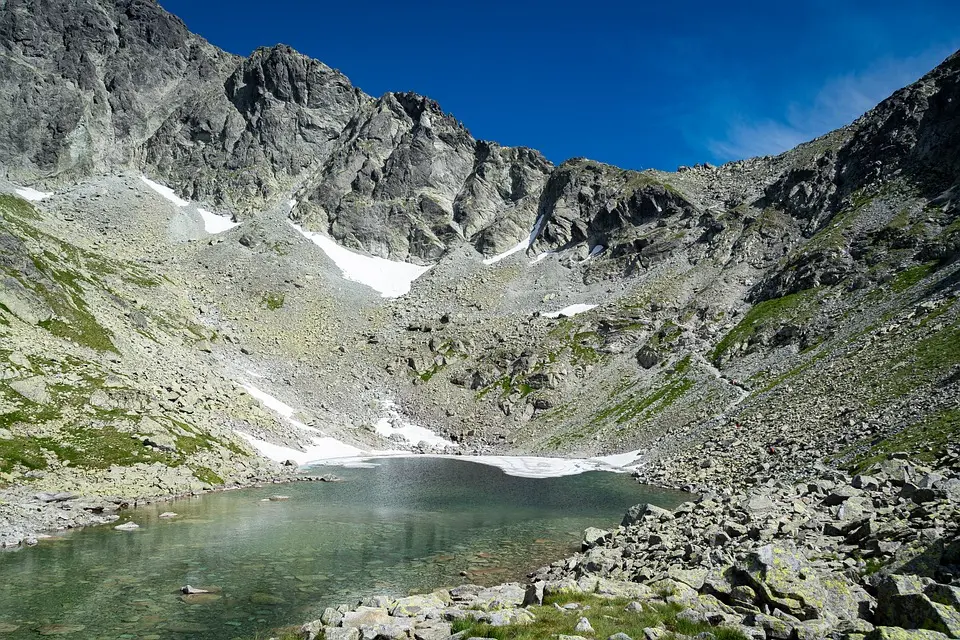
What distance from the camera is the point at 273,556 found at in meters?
27.8

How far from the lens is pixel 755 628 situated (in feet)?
39.1

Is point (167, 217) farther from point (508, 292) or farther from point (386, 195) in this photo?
point (508, 292)

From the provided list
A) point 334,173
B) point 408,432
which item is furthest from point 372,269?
point 408,432

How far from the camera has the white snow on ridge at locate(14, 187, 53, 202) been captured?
148m

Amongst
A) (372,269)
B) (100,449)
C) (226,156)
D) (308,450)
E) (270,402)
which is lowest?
(308,450)

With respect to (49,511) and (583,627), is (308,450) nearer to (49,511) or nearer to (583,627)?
(49,511)

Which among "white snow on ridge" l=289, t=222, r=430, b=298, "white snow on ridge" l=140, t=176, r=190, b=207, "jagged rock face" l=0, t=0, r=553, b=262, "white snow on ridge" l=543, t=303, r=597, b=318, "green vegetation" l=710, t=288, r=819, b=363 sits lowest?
"green vegetation" l=710, t=288, r=819, b=363

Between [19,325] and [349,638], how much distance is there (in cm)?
5798

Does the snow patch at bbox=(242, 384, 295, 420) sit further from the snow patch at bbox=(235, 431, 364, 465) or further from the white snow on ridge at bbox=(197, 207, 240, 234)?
the white snow on ridge at bbox=(197, 207, 240, 234)

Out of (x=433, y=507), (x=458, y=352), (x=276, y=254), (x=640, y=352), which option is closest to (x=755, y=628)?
(x=433, y=507)

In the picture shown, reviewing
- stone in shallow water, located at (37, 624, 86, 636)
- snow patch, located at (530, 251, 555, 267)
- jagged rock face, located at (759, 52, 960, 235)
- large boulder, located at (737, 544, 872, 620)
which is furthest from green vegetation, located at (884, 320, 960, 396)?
snow patch, located at (530, 251, 555, 267)

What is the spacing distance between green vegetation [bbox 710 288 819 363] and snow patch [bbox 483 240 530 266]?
267 feet

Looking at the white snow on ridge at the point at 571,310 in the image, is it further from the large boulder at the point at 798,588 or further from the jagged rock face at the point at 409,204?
the large boulder at the point at 798,588

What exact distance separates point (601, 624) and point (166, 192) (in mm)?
197539
